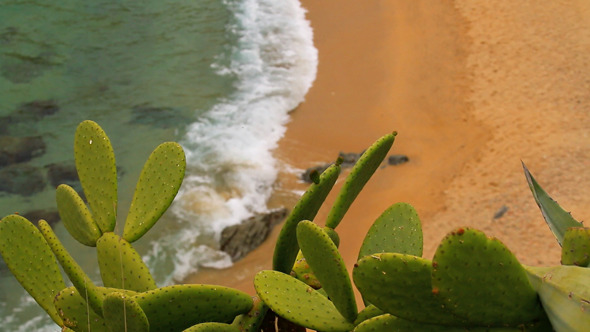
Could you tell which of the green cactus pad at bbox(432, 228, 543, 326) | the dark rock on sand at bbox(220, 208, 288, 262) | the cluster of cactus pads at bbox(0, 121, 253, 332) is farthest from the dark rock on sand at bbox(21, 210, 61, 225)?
the green cactus pad at bbox(432, 228, 543, 326)

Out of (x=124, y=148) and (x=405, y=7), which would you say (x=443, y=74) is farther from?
(x=124, y=148)

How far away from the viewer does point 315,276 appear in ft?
5.71

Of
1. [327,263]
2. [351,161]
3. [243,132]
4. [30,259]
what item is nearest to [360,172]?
[327,263]

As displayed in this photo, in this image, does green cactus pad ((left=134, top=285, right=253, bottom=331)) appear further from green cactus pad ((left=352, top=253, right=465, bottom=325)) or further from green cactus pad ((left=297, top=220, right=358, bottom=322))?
green cactus pad ((left=352, top=253, right=465, bottom=325))

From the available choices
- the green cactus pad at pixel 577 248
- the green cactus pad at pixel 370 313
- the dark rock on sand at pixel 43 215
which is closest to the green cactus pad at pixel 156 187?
the green cactus pad at pixel 370 313

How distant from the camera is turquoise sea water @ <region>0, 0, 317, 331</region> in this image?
690 centimetres

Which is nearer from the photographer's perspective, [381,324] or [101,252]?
[381,324]

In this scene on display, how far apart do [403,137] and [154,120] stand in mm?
3252

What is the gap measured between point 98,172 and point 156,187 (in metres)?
0.20

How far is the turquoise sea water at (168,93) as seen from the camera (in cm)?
690

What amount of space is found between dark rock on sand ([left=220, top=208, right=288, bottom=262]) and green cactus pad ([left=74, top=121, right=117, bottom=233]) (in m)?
4.36

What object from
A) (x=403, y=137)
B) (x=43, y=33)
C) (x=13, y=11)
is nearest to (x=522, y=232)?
(x=403, y=137)

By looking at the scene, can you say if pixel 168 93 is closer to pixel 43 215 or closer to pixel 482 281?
pixel 43 215

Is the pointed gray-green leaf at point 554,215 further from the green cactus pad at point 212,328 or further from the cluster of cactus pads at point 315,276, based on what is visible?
the green cactus pad at point 212,328
